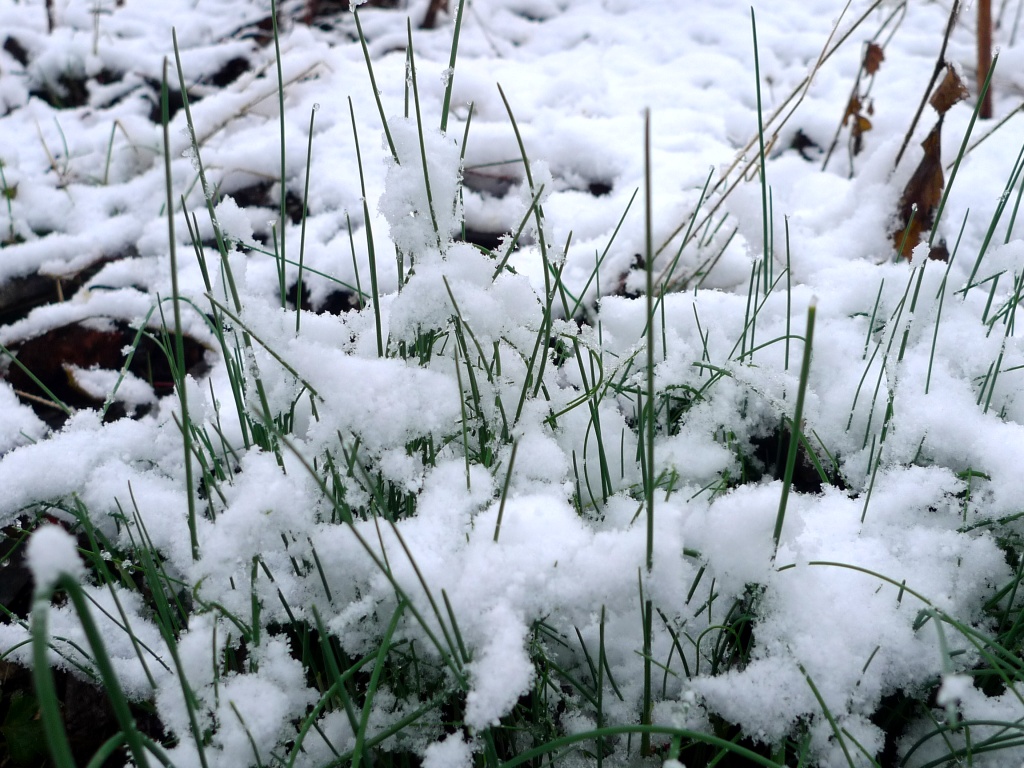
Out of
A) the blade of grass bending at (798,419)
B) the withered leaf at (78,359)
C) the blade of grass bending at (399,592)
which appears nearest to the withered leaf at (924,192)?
the blade of grass bending at (798,419)

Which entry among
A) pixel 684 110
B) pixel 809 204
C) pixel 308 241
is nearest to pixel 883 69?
pixel 684 110

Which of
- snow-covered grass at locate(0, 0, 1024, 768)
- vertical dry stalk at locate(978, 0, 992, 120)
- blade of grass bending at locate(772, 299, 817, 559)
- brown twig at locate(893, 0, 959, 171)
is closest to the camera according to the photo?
blade of grass bending at locate(772, 299, 817, 559)

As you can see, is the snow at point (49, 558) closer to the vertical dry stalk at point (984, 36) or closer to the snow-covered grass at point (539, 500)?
the snow-covered grass at point (539, 500)

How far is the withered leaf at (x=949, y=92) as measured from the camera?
1.10 m

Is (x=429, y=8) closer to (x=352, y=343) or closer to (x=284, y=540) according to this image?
(x=352, y=343)

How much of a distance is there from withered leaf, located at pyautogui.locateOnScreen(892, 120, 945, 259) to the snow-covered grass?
0.04 metres

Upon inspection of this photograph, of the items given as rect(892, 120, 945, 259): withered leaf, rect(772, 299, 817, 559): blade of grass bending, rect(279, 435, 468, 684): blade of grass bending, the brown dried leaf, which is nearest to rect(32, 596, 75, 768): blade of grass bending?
rect(279, 435, 468, 684): blade of grass bending

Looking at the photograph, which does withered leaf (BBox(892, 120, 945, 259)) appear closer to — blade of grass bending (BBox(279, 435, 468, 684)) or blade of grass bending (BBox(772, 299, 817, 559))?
blade of grass bending (BBox(772, 299, 817, 559))

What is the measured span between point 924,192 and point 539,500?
983 mm

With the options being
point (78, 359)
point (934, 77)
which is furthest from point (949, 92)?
point (78, 359)

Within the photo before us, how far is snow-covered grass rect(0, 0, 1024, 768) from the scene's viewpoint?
1.78 ft

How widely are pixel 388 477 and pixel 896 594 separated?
470 millimetres

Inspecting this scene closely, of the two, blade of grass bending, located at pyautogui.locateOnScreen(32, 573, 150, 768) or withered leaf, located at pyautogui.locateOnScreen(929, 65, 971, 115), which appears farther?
withered leaf, located at pyautogui.locateOnScreen(929, 65, 971, 115)

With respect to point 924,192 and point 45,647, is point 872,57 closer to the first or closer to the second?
point 924,192
